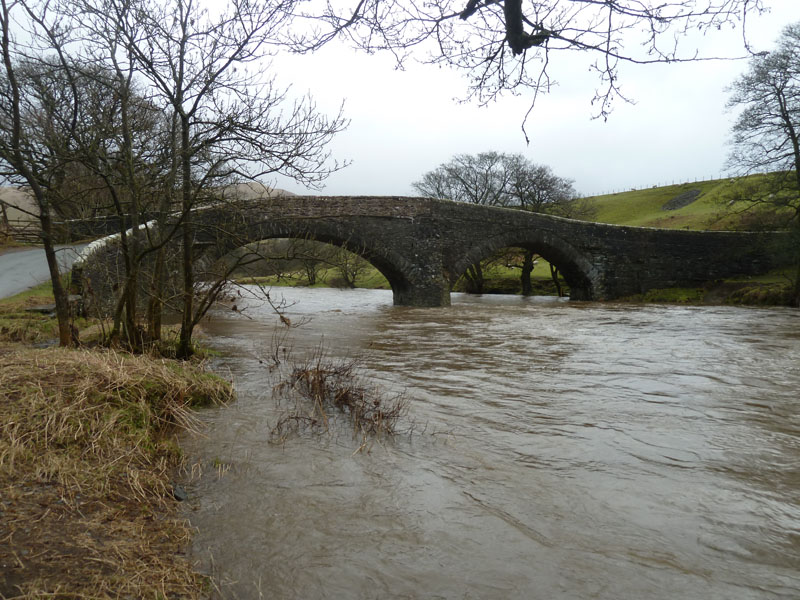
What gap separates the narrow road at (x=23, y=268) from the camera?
45.6 feet

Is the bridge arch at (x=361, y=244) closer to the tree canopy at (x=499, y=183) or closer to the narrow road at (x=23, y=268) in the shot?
the narrow road at (x=23, y=268)

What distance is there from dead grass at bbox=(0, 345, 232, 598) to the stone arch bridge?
1159cm

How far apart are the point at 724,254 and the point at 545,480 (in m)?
30.1

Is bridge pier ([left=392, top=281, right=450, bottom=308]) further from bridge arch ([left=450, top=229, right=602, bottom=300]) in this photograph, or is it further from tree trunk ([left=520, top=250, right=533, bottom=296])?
tree trunk ([left=520, top=250, right=533, bottom=296])

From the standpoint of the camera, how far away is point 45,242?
6.28 m

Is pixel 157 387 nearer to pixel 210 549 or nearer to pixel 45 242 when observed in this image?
pixel 210 549

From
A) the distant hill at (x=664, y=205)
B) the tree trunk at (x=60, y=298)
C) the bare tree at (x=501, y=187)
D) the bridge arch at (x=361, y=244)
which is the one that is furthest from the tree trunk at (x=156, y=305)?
the distant hill at (x=664, y=205)

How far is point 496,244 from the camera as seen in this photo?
2317 cm

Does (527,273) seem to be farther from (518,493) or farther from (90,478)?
(90,478)

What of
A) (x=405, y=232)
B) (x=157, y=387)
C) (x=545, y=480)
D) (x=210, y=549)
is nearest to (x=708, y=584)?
Answer: (x=545, y=480)

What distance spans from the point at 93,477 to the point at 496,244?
21.3m

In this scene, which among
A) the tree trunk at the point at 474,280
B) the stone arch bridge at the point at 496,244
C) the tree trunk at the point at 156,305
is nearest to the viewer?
the tree trunk at the point at 156,305

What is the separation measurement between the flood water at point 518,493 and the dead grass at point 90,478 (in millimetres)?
237

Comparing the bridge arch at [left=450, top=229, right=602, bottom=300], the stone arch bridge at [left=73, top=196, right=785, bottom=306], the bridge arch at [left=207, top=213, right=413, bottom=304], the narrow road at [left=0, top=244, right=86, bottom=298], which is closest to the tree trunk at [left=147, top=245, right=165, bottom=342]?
the narrow road at [left=0, top=244, right=86, bottom=298]
